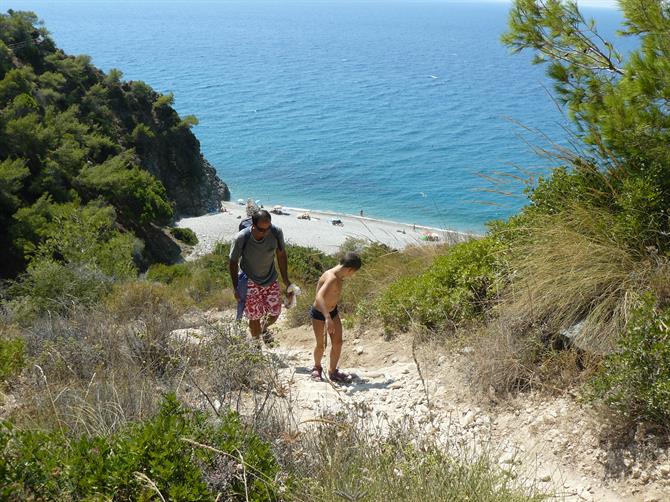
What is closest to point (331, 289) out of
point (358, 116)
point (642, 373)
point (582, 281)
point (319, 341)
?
point (319, 341)

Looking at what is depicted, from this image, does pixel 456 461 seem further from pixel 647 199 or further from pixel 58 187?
pixel 58 187

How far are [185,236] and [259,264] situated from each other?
41.0 meters

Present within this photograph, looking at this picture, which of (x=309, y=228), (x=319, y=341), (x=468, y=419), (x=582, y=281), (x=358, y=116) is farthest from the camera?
(x=358, y=116)

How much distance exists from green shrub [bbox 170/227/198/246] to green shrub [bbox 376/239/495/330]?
4024 cm

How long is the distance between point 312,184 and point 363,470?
196 feet

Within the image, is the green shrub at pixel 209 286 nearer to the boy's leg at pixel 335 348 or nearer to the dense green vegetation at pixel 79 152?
the dense green vegetation at pixel 79 152

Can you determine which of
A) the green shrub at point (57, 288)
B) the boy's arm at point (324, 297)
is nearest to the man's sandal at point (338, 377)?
the boy's arm at point (324, 297)

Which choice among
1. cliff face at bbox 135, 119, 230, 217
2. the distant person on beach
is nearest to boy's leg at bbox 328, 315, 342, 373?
the distant person on beach

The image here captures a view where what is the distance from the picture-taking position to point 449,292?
7.44 metres

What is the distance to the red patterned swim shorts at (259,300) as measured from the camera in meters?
7.89

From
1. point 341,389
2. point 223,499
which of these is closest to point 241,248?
point 341,389

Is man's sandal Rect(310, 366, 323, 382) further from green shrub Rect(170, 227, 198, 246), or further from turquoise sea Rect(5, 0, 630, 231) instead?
green shrub Rect(170, 227, 198, 246)

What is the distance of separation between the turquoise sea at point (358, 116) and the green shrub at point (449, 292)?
8110 millimetres

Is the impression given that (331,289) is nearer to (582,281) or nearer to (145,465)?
(582,281)
